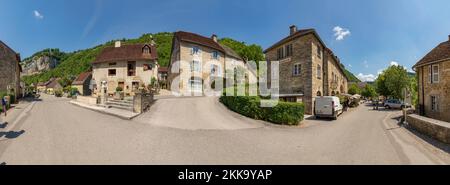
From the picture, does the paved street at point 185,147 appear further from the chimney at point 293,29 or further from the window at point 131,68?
the window at point 131,68

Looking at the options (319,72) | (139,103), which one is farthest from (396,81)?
(139,103)

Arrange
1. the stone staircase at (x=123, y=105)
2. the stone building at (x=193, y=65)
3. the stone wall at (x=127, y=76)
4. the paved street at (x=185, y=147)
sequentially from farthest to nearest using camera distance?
the stone wall at (x=127, y=76), the stone building at (x=193, y=65), the stone staircase at (x=123, y=105), the paved street at (x=185, y=147)

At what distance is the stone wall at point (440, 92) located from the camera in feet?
50.4

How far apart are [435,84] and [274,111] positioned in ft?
50.5

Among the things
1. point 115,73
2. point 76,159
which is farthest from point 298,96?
point 115,73

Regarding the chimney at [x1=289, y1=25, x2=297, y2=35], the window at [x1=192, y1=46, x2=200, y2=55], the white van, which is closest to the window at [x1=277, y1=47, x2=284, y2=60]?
the chimney at [x1=289, y1=25, x2=297, y2=35]

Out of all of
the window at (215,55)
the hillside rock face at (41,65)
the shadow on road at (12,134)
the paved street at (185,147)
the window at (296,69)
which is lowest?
the paved street at (185,147)

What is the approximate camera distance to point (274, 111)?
455 inches

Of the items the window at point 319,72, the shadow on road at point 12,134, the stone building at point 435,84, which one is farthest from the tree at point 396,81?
the shadow on road at point 12,134

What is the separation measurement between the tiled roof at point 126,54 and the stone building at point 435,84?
110ft

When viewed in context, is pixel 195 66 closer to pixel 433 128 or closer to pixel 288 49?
pixel 288 49
